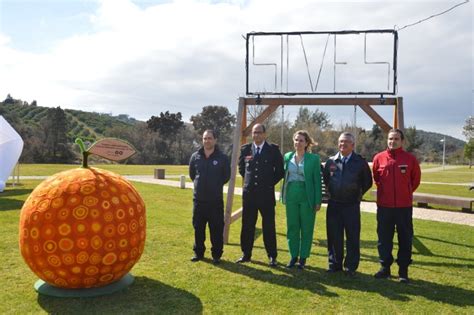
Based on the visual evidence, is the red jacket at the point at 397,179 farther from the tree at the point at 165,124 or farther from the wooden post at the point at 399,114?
the tree at the point at 165,124

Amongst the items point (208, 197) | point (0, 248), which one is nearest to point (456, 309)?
point (208, 197)

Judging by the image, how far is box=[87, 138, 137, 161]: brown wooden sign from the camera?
17.9ft

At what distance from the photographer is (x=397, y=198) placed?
573 centimetres

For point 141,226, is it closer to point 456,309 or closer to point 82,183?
point 82,183

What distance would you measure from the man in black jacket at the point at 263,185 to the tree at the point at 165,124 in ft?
180

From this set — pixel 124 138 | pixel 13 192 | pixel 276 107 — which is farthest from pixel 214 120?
pixel 276 107

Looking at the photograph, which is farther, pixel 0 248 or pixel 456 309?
pixel 0 248

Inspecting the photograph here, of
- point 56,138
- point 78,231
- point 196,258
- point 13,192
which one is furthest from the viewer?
point 56,138

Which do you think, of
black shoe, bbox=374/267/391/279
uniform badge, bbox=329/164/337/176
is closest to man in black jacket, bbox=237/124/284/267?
uniform badge, bbox=329/164/337/176

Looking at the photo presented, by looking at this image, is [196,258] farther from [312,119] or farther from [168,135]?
[168,135]

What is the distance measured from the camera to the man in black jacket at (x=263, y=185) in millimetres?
6430

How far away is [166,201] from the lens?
567 inches

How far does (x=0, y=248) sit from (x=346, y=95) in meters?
6.66

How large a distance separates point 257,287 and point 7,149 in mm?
12933
